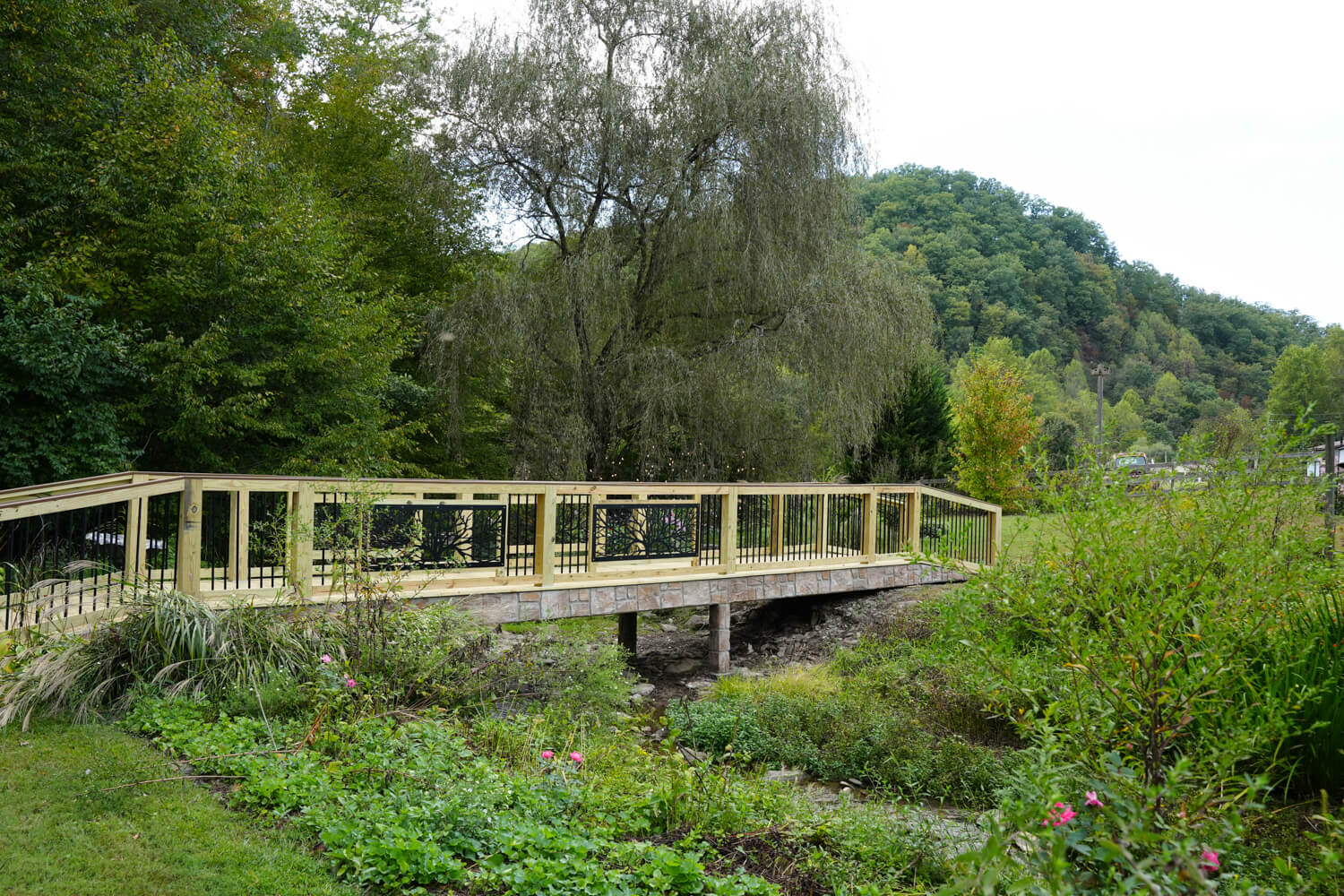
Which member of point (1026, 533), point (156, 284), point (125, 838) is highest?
point (156, 284)

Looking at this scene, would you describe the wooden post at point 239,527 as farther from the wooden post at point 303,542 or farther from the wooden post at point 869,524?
the wooden post at point 869,524

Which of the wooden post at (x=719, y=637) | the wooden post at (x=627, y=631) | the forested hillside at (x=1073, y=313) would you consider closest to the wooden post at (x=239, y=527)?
the wooden post at (x=627, y=631)

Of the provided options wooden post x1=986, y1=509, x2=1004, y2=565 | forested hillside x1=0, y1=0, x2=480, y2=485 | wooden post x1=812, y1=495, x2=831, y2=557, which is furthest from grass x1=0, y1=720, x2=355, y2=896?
wooden post x1=986, y1=509, x2=1004, y2=565

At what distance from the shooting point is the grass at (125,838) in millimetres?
2773

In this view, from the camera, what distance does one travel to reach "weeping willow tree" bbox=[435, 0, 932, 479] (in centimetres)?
1320

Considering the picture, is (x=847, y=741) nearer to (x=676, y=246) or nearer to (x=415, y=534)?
(x=415, y=534)

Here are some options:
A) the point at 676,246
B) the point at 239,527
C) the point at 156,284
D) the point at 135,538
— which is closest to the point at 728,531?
the point at 239,527

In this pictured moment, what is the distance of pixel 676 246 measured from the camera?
1378 centimetres

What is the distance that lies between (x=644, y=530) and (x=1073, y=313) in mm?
57732

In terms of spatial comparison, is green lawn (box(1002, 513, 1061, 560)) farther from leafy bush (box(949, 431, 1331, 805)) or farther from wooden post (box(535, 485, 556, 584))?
wooden post (box(535, 485, 556, 584))

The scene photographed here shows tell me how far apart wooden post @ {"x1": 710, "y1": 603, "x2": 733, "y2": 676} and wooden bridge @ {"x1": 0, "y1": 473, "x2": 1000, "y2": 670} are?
0.03 m

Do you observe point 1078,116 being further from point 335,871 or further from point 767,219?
point 335,871

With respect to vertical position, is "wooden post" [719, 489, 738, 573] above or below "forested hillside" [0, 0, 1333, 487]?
below

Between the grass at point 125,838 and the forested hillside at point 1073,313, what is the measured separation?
38.2 meters
